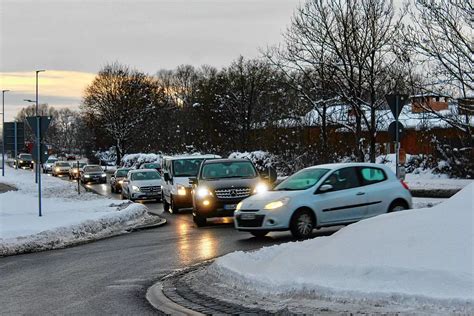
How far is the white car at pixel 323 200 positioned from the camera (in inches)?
559

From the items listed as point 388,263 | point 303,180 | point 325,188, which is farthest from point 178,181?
point 388,263

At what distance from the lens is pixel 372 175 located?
15281mm

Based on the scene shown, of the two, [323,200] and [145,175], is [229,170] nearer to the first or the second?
[323,200]

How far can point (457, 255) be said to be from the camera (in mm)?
7250

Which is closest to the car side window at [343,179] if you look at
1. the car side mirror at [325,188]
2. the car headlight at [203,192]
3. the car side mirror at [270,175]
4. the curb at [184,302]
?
the car side mirror at [325,188]

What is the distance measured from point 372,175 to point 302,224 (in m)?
2.17

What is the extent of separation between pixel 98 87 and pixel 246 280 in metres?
75.7

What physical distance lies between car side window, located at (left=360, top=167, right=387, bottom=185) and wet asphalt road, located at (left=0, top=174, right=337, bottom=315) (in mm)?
1437

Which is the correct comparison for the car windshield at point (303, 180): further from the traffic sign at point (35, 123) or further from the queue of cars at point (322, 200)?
the traffic sign at point (35, 123)

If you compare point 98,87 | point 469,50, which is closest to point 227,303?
point 469,50

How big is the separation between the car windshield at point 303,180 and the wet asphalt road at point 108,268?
107 cm

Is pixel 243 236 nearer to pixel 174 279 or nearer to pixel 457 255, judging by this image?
pixel 174 279

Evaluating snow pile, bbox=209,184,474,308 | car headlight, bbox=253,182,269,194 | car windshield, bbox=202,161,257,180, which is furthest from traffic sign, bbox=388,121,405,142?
snow pile, bbox=209,184,474,308

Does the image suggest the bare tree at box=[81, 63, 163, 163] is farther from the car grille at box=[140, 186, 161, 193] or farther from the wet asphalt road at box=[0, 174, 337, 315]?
the wet asphalt road at box=[0, 174, 337, 315]
